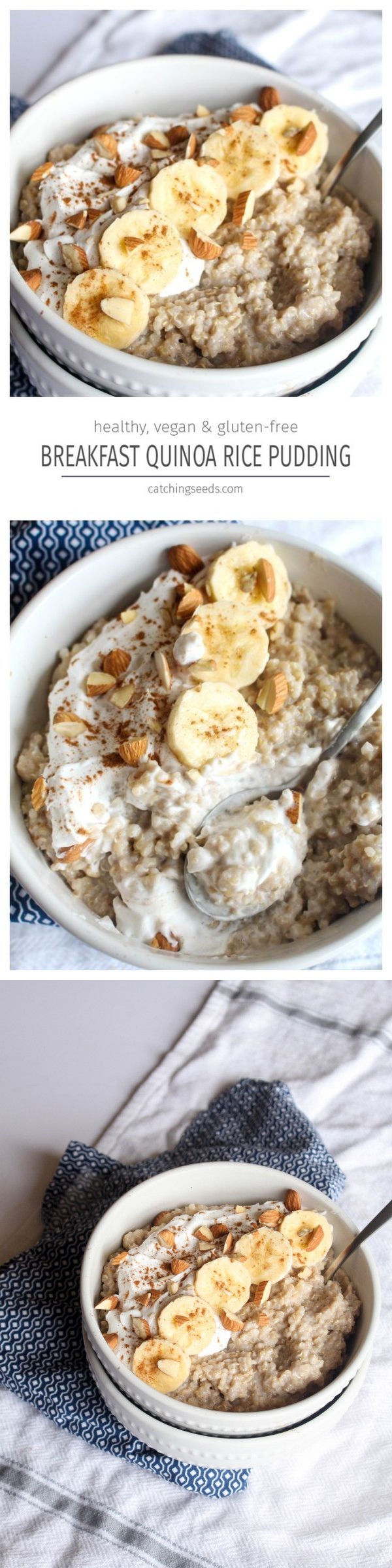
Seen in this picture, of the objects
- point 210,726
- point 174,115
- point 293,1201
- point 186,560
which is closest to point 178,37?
point 174,115

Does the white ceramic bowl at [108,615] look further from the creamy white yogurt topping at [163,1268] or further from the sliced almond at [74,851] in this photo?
the creamy white yogurt topping at [163,1268]

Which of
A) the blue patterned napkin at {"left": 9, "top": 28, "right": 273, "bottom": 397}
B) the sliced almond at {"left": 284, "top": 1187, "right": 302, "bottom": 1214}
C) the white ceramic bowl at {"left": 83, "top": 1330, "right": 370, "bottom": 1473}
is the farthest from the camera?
the blue patterned napkin at {"left": 9, "top": 28, "right": 273, "bottom": 397}

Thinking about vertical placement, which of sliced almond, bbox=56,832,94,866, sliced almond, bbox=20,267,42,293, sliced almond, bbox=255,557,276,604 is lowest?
sliced almond, bbox=56,832,94,866

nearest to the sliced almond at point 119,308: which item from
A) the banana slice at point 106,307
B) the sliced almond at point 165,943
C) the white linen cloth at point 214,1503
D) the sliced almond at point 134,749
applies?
the banana slice at point 106,307

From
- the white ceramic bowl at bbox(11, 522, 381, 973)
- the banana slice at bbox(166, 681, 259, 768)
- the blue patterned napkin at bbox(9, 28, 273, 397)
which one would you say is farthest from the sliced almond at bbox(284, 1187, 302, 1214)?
the blue patterned napkin at bbox(9, 28, 273, 397)

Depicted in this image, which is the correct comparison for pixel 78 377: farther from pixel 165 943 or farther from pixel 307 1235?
pixel 307 1235

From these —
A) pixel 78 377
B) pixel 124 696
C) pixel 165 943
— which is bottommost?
pixel 165 943

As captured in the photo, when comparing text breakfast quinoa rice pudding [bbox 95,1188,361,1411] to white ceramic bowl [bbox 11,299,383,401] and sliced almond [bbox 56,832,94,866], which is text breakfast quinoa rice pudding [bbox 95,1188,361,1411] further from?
white ceramic bowl [bbox 11,299,383,401]
